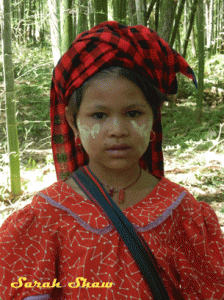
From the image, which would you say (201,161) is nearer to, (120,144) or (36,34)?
(120,144)

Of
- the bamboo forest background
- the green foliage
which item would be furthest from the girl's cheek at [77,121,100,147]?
the green foliage

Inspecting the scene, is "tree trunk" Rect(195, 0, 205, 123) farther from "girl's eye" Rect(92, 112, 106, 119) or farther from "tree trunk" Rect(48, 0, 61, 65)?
"girl's eye" Rect(92, 112, 106, 119)

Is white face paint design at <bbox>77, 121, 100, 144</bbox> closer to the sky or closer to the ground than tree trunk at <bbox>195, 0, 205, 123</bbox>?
closer to the ground

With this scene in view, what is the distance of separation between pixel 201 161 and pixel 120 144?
368cm

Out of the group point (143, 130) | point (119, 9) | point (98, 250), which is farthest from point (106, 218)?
point (119, 9)

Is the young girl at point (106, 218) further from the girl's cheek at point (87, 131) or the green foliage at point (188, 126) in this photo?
the green foliage at point (188, 126)

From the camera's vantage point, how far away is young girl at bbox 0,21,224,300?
116 centimetres

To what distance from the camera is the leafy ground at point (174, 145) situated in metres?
3.61

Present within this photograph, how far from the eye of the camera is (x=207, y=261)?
1.27 metres

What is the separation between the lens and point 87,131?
1251mm

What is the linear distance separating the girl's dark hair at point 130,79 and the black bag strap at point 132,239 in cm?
36

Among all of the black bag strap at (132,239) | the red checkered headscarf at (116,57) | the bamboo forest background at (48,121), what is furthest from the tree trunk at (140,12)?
the black bag strap at (132,239)

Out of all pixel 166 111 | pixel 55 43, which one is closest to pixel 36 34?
pixel 166 111

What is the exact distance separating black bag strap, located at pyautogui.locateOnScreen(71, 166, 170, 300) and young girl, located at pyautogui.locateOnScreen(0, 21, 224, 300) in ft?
0.09
